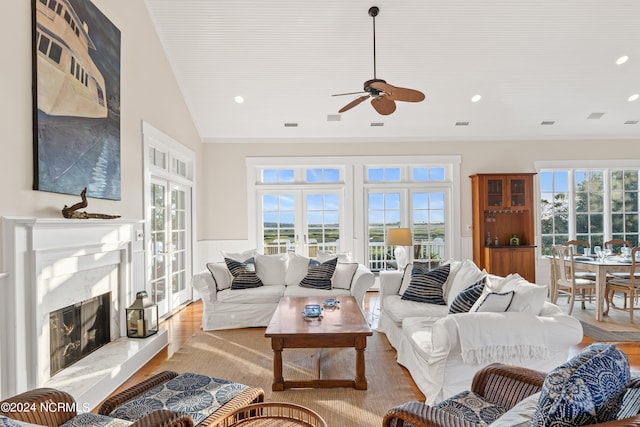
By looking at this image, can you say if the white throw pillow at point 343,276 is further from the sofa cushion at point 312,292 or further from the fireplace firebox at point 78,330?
the fireplace firebox at point 78,330

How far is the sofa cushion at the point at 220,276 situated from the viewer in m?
4.90

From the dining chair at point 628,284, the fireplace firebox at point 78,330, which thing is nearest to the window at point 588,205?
the dining chair at point 628,284

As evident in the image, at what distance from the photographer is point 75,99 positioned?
3191mm

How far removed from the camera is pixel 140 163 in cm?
449

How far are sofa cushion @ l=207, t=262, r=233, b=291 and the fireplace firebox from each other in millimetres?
1338

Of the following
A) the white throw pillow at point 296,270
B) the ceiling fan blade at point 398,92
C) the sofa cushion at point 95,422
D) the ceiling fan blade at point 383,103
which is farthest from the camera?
the white throw pillow at point 296,270

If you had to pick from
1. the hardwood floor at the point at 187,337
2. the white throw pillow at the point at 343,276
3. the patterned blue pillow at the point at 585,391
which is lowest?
the hardwood floor at the point at 187,337

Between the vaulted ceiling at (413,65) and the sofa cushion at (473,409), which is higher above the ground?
the vaulted ceiling at (413,65)

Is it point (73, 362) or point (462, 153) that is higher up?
point (462, 153)

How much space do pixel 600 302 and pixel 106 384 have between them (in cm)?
534

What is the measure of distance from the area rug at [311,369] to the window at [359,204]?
Result: 2877mm

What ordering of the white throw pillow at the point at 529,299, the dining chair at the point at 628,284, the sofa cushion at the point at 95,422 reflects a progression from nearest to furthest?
the sofa cushion at the point at 95,422 → the white throw pillow at the point at 529,299 → the dining chair at the point at 628,284

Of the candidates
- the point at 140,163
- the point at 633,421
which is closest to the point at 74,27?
the point at 140,163

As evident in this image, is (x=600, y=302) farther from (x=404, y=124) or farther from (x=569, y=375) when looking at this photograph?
(x=569, y=375)
